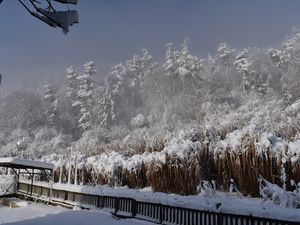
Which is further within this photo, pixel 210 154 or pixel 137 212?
pixel 210 154

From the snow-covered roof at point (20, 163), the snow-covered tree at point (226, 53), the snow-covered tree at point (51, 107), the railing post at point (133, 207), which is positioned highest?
the snow-covered tree at point (226, 53)

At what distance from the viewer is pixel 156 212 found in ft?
37.4

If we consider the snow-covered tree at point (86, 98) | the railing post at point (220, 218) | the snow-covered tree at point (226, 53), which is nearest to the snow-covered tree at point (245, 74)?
the snow-covered tree at point (226, 53)

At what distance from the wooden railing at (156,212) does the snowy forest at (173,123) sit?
2.09 meters

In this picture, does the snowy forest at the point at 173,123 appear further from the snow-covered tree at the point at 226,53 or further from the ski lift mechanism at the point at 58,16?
the ski lift mechanism at the point at 58,16

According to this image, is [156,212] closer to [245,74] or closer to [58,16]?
[58,16]

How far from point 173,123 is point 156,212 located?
147ft

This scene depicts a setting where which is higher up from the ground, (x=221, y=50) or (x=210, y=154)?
(x=221, y=50)

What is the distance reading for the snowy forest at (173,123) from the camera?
491 inches

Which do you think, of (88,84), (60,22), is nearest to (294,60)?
(88,84)

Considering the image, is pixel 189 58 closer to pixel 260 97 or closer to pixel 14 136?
pixel 260 97

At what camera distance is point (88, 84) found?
68188 mm

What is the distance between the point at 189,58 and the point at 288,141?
61031 mm

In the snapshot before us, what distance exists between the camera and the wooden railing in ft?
28.5
